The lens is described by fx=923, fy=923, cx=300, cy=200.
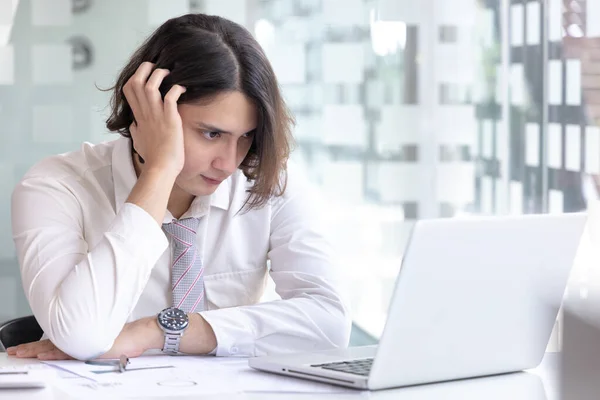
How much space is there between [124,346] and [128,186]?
18.8 inches

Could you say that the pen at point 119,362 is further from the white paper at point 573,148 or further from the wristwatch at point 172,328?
the white paper at point 573,148

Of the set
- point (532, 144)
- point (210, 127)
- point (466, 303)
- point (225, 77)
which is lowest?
point (532, 144)

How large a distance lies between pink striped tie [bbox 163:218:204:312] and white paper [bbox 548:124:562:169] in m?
2.28

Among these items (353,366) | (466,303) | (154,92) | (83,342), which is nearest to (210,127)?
(154,92)

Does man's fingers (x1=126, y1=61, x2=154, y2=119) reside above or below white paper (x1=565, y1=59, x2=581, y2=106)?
above

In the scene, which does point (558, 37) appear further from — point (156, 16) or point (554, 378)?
point (554, 378)

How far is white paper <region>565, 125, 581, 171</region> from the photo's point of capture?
3772 millimetres

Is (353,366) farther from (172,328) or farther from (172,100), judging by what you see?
(172,100)

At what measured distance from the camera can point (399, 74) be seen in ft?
14.6

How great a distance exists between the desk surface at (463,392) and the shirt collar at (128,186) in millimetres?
743

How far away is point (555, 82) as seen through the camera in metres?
4.03

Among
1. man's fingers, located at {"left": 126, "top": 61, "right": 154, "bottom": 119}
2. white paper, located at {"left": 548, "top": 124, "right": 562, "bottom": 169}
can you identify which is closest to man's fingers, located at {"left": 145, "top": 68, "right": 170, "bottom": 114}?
man's fingers, located at {"left": 126, "top": 61, "right": 154, "bottom": 119}

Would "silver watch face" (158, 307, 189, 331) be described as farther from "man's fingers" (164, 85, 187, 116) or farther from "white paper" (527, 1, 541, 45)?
"white paper" (527, 1, 541, 45)

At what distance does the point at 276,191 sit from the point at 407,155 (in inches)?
91.6
